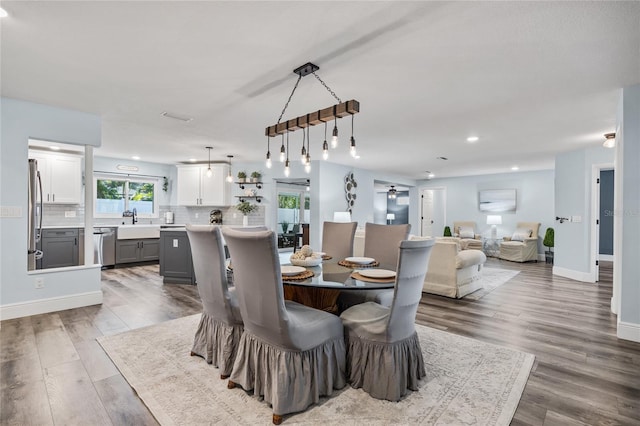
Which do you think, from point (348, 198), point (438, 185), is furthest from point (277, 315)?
point (438, 185)

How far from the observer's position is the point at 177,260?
531cm

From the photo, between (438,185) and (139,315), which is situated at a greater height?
(438,185)

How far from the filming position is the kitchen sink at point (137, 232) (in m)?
6.59

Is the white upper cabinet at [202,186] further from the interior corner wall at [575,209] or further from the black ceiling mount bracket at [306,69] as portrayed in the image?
the interior corner wall at [575,209]

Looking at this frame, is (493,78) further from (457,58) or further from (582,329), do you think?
(582,329)

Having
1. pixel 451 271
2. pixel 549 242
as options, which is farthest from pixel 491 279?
pixel 549 242

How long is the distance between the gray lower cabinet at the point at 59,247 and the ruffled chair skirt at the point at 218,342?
4428 millimetres

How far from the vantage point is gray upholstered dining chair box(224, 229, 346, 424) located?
1839 mm

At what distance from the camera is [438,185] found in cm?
1048

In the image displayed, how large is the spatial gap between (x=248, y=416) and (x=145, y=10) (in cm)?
251

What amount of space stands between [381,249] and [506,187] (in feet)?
24.3

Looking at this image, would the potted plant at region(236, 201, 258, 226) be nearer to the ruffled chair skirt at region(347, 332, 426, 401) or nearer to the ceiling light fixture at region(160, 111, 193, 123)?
the ceiling light fixture at region(160, 111, 193, 123)

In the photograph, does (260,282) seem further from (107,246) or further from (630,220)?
(107,246)

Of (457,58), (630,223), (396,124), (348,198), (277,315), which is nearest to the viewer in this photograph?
(277,315)
